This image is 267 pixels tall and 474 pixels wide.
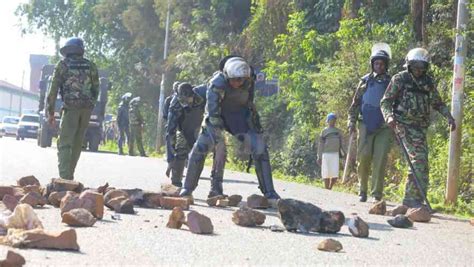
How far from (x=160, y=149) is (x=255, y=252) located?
31.7 metres

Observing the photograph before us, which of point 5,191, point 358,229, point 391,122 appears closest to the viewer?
point 358,229

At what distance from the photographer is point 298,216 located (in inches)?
318

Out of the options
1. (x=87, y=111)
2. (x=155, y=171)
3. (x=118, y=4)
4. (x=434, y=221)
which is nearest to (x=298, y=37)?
(x=155, y=171)

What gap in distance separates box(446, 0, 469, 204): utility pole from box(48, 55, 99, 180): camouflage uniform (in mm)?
4468

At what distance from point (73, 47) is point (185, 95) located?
5.09 ft

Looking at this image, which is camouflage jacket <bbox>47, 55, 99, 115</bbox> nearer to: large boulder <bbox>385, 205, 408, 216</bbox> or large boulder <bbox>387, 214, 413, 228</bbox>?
large boulder <bbox>385, 205, 408, 216</bbox>

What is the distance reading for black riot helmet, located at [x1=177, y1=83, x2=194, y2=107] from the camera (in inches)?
477

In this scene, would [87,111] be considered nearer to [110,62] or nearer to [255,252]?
[255,252]

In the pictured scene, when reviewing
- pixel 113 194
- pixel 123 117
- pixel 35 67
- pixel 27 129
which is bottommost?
pixel 113 194

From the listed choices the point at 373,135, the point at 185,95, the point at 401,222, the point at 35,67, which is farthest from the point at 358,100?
the point at 35,67

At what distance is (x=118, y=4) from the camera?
45.3 m

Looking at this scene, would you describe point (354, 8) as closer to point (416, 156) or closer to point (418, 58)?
point (418, 58)

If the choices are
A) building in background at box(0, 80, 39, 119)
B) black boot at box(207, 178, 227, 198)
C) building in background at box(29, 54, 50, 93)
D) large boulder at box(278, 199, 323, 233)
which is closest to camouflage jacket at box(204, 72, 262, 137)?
black boot at box(207, 178, 227, 198)

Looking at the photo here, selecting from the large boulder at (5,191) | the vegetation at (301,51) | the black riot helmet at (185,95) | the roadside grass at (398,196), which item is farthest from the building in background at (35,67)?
the large boulder at (5,191)
